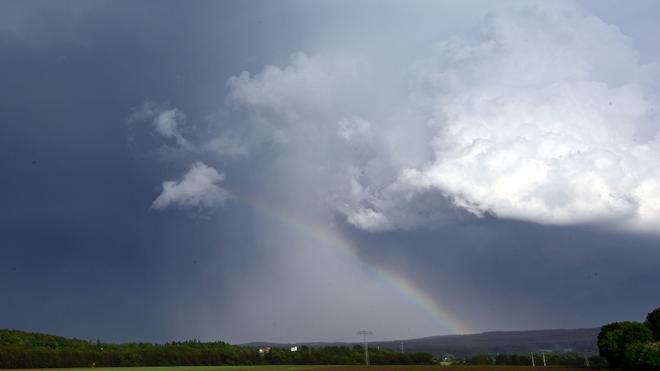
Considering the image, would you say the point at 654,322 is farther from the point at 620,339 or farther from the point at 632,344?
the point at 632,344

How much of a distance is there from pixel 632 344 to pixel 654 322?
34.5 m

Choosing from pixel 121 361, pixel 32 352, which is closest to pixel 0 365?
pixel 32 352

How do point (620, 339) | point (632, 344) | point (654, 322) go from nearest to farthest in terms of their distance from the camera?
point (632, 344)
point (620, 339)
point (654, 322)

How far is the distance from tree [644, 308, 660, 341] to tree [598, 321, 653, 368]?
1007 cm

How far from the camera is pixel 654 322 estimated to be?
124m

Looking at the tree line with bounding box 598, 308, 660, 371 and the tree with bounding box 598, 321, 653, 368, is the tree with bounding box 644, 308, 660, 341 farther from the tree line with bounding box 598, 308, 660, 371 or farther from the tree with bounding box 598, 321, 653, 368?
the tree with bounding box 598, 321, 653, 368

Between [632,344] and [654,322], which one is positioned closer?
[632,344]

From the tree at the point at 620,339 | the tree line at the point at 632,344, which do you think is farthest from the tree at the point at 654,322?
the tree at the point at 620,339

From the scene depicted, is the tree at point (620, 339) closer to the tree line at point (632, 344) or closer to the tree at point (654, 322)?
the tree line at point (632, 344)

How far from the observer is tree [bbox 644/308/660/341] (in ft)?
389

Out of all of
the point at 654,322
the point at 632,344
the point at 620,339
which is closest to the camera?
the point at 632,344

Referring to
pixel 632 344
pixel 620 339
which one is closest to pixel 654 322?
pixel 620 339

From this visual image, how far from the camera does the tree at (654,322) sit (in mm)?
118463

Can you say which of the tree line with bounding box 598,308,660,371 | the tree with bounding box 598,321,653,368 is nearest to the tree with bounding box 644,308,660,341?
the tree line with bounding box 598,308,660,371
